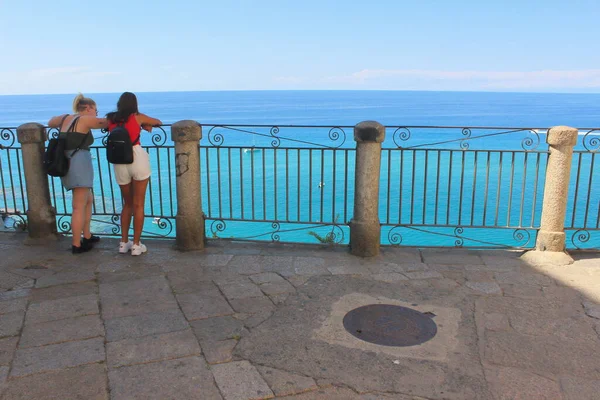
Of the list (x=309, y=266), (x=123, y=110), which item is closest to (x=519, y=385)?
(x=309, y=266)

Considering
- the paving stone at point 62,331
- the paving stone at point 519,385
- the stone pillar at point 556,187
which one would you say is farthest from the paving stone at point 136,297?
the stone pillar at point 556,187

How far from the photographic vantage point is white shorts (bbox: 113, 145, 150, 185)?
17.9ft

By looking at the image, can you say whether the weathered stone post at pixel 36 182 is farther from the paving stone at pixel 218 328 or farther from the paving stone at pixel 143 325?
the paving stone at pixel 218 328

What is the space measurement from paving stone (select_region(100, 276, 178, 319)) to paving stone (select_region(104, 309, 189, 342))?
11 cm

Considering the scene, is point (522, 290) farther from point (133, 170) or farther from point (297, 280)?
point (133, 170)

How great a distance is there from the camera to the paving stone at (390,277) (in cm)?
508

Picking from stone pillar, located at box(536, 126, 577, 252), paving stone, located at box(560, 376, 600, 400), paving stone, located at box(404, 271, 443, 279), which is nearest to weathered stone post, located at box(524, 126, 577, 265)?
stone pillar, located at box(536, 126, 577, 252)

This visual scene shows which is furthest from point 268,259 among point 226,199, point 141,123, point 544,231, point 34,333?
point 226,199

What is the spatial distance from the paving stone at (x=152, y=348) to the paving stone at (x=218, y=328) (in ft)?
0.30

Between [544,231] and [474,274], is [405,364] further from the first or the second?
[544,231]

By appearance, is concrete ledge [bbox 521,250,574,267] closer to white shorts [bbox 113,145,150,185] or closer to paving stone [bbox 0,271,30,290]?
white shorts [bbox 113,145,150,185]

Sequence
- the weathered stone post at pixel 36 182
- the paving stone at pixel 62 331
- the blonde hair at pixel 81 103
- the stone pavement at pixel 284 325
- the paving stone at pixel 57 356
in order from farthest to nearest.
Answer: the weathered stone post at pixel 36 182
the blonde hair at pixel 81 103
the paving stone at pixel 62 331
the paving stone at pixel 57 356
the stone pavement at pixel 284 325

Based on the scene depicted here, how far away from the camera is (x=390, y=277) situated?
516cm

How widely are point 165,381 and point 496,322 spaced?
265 centimetres
